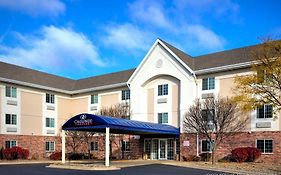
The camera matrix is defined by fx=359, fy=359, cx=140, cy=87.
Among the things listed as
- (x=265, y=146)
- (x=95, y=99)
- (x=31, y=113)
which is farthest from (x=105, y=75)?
(x=265, y=146)

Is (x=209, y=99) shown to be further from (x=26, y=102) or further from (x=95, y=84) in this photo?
(x=26, y=102)

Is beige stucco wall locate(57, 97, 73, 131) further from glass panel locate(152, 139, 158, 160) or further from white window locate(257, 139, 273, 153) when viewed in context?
white window locate(257, 139, 273, 153)

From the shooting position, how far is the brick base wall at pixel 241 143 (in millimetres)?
26797

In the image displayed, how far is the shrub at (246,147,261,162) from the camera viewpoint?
88.9ft

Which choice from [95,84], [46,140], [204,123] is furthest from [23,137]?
[204,123]

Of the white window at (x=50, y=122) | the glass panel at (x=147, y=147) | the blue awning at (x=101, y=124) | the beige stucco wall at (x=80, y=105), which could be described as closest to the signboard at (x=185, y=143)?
the blue awning at (x=101, y=124)

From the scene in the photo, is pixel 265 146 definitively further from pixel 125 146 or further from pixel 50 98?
pixel 50 98

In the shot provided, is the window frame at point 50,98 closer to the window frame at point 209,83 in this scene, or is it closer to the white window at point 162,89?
the white window at point 162,89

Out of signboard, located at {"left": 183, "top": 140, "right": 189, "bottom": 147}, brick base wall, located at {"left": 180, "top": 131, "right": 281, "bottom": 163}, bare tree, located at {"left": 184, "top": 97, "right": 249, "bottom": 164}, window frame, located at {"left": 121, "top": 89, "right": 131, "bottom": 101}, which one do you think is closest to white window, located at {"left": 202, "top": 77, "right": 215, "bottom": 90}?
bare tree, located at {"left": 184, "top": 97, "right": 249, "bottom": 164}

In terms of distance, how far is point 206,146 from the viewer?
100 ft

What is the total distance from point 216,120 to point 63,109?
20.6m

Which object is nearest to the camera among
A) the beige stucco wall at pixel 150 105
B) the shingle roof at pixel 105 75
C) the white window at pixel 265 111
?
the white window at pixel 265 111

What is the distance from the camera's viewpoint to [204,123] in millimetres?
28625

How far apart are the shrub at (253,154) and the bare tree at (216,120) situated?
202cm
